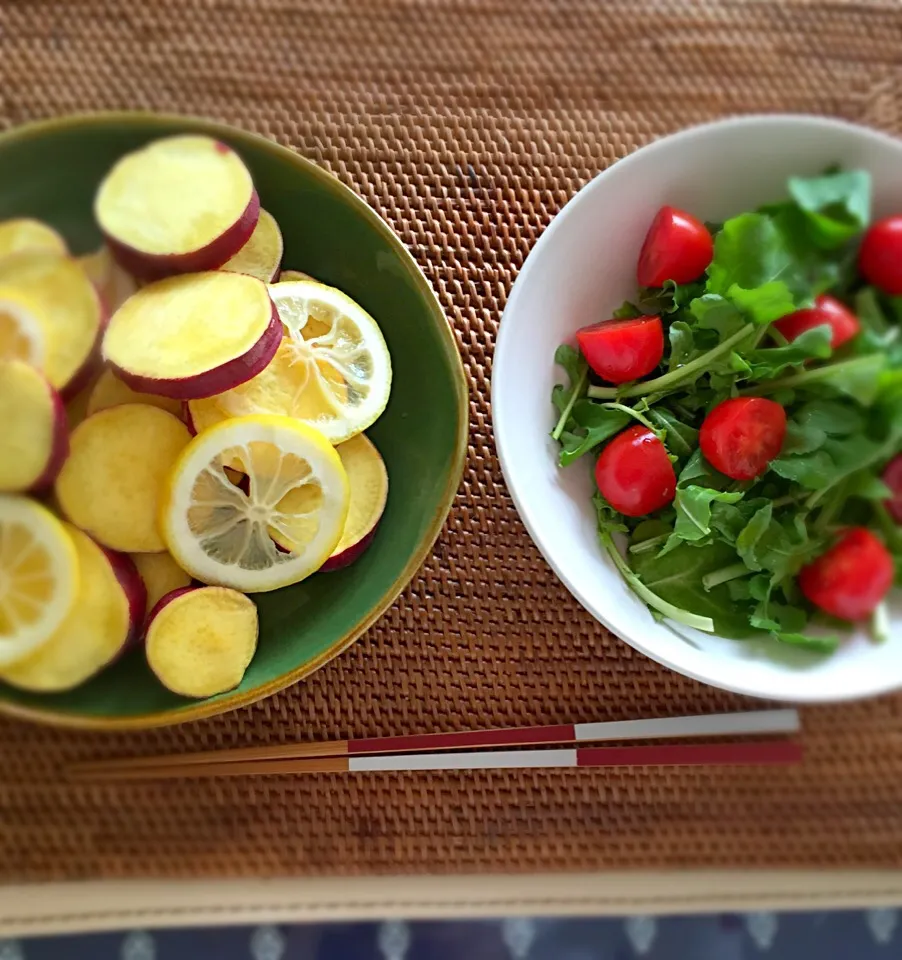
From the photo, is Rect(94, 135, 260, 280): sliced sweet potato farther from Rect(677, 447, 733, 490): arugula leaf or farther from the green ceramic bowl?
Rect(677, 447, 733, 490): arugula leaf

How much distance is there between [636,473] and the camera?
1.54 ft

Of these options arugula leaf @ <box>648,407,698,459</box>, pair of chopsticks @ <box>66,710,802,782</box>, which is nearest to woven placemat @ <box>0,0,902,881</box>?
pair of chopsticks @ <box>66,710,802,782</box>

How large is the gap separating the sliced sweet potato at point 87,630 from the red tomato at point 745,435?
1.11 ft

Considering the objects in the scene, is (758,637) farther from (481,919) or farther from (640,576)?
(481,919)

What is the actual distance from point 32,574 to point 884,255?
1.62 ft

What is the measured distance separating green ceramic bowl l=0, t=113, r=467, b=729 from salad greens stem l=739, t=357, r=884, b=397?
0.54ft

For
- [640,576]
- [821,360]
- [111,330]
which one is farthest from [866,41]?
[111,330]

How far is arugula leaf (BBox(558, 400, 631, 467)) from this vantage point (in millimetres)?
478

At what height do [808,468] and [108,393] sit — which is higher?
[108,393]

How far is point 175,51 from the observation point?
563 millimetres

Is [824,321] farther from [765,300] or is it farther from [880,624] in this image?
[880,624]

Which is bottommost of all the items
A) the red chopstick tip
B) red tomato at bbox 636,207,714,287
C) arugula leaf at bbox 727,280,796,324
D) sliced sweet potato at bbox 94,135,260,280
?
the red chopstick tip

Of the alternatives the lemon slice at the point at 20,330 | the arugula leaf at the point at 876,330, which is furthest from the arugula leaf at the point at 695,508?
the lemon slice at the point at 20,330

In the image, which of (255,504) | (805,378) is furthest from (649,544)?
(255,504)
